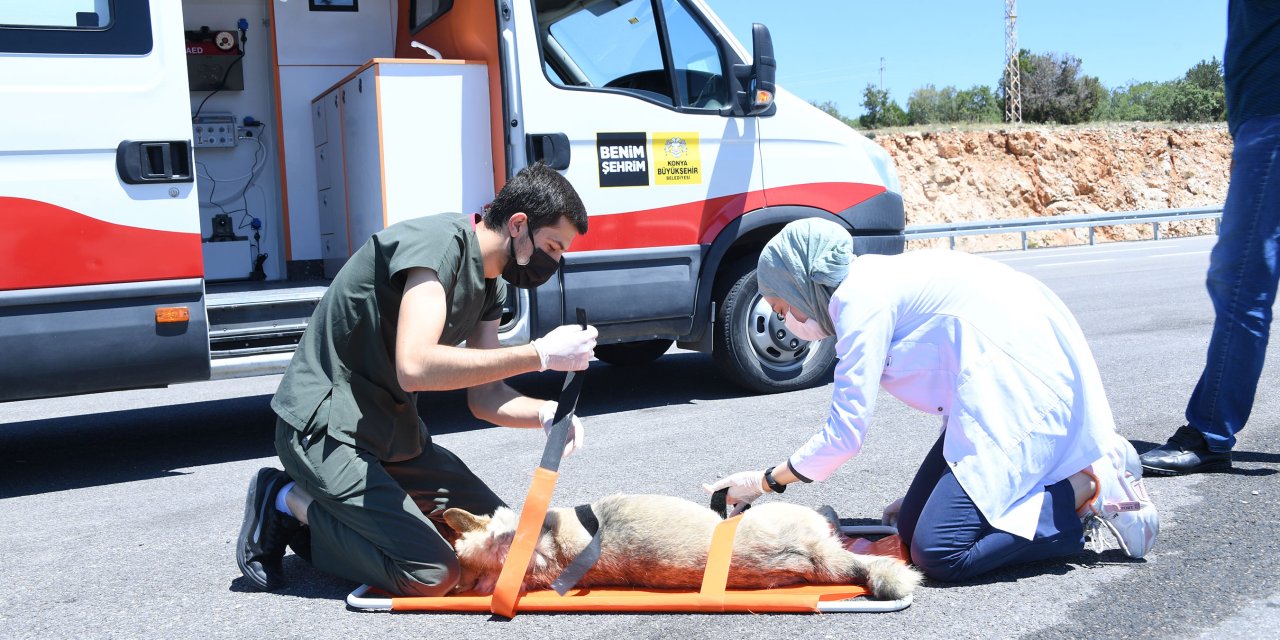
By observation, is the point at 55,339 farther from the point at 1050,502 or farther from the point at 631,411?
the point at 1050,502

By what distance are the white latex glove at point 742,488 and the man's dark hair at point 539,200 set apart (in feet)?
3.17

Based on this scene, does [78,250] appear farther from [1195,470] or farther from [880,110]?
[880,110]

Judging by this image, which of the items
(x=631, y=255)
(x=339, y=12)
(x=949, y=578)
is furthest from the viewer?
(x=339, y=12)

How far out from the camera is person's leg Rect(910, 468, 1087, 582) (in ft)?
10.4

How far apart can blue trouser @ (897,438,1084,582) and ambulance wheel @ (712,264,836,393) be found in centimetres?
314

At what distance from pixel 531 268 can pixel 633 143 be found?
2.72 meters

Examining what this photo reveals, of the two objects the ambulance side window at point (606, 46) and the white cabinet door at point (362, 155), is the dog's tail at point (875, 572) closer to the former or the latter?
the ambulance side window at point (606, 46)

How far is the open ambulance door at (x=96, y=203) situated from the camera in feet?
15.2

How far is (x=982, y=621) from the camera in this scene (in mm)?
2938

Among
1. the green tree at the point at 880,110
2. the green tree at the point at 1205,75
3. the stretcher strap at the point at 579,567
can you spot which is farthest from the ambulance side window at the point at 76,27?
the green tree at the point at 1205,75

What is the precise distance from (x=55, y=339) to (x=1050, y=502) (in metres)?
4.22

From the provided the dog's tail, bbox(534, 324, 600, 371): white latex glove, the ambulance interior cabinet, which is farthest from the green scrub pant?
the ambulance interior cabinet

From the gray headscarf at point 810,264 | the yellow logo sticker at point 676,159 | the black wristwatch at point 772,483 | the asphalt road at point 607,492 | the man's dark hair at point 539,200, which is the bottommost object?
the asphalt road at point 607,492

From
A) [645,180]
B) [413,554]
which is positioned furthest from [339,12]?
[413,554]
